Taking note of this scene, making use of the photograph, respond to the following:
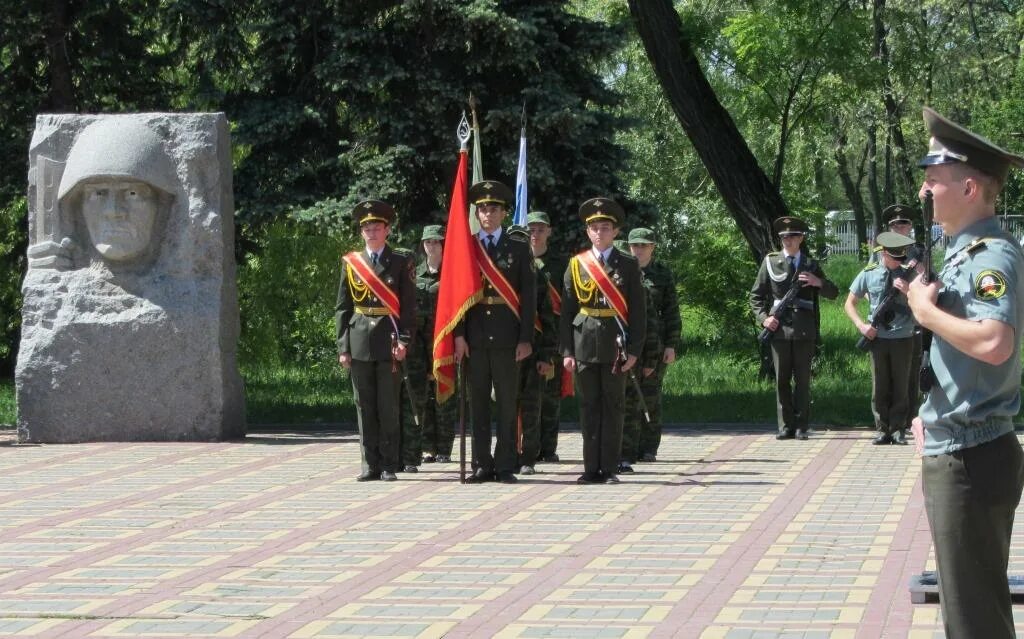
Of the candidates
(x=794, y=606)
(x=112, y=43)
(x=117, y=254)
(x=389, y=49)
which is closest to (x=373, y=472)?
(x=117, y=254)

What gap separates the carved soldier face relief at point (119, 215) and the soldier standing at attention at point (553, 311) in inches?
155

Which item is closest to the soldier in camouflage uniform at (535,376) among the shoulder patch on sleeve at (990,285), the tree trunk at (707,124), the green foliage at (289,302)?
the tree trunk at (707,124)

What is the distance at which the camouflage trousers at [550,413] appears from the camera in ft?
43.0

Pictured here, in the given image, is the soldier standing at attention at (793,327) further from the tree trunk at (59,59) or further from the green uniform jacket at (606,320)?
the tree trunk at (59,59)

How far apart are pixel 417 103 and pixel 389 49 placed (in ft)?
2.27

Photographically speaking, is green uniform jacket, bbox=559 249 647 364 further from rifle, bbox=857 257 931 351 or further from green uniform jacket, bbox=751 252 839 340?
green uniform jacket, bbox=751 252 839 340

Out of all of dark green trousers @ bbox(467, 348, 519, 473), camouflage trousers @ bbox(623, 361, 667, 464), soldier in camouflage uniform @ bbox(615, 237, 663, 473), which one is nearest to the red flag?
dark green trousers @ bbox(467, 348, 519, 473)

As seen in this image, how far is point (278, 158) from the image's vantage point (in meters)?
17.1

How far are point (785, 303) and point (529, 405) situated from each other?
336 cm

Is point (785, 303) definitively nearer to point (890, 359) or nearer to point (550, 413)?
point (890, 359)

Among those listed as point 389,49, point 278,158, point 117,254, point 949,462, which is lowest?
point 949,462

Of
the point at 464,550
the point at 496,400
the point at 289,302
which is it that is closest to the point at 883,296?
the point at 496,400

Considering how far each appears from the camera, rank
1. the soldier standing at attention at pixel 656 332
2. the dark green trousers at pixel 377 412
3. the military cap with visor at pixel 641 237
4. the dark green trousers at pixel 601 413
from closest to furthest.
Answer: the dark green trousers at pixel 601 413, the dark green trousers at pixel 377 412, the military cap with visor at pixel 641 237, the soldier standing at attention at pixel 656 332

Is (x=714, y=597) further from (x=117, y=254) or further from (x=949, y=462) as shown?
(x=117, y=254)
